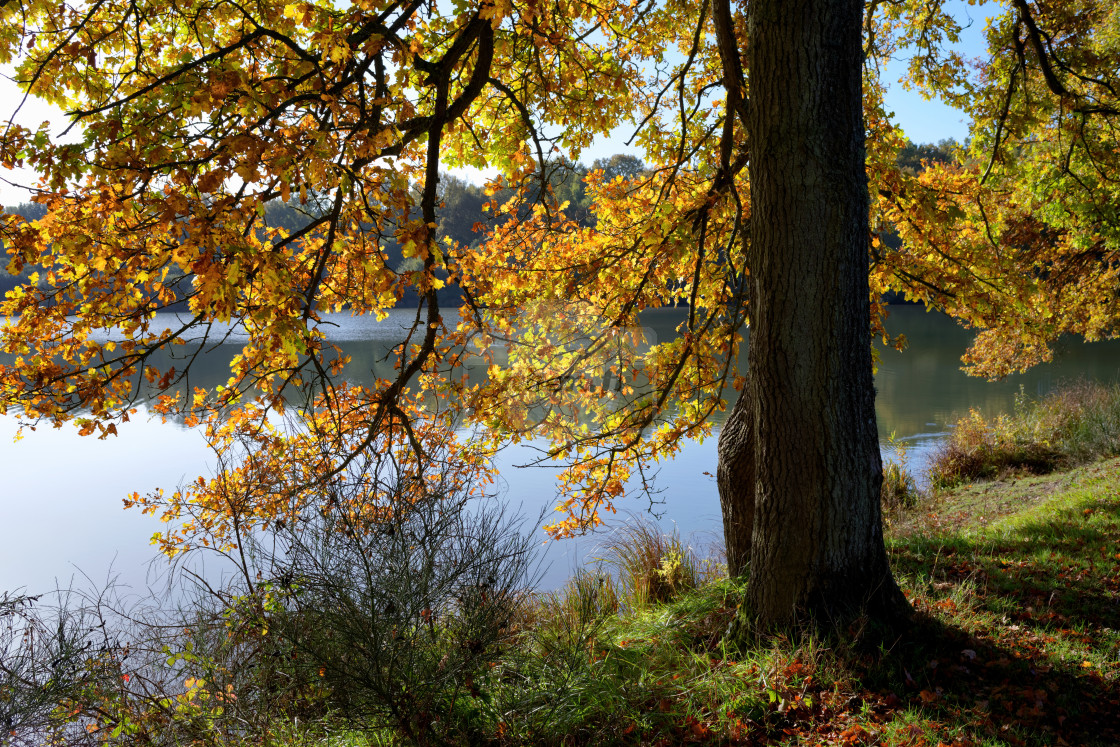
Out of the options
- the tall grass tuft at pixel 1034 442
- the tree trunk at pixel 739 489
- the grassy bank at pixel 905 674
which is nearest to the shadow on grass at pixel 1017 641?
the grassy bank at pixel 905 674

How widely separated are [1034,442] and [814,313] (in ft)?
30.3

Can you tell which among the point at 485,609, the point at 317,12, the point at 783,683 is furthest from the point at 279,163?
the point at 783,683

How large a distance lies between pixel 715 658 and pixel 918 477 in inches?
318

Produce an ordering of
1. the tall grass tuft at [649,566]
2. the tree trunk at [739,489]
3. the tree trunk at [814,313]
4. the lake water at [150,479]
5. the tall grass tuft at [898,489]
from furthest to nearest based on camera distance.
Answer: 1. the tall grass tuft at [898,489]
2. the lake water at [150,479]
3. the tall grass tuft at [649,566]
4. the tree trunk at [739,489]
5. the tree trunk at [814,313]

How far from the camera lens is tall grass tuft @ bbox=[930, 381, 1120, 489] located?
928 cm

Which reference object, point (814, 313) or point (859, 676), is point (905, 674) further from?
point (814, 313)

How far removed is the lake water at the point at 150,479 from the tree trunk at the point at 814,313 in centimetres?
189

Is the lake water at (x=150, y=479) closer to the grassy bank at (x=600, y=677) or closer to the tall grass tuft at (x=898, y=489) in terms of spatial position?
the tall grass tuft at (x=898, y=489)

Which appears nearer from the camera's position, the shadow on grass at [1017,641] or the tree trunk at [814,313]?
the shadow on grass at [1017,641]

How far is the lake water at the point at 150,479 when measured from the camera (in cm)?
826

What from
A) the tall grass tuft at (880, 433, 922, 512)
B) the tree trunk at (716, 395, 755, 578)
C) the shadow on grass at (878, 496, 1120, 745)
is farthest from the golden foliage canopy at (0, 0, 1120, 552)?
the tall grass tuft at (880, 433, 922, 512)

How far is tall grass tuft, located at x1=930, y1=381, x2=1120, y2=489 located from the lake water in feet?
3.14

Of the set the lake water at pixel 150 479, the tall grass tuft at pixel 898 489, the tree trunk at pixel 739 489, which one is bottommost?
the tall grass tuft at pixel 898 489

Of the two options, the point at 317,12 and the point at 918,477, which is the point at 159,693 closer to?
the point at 317,12
